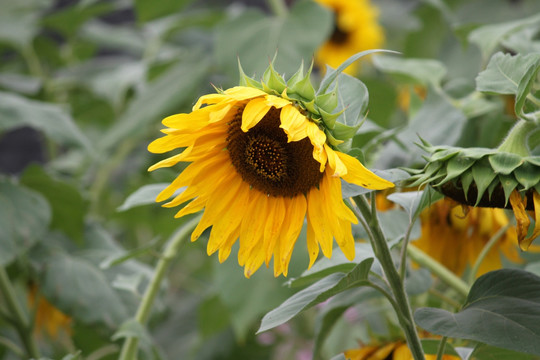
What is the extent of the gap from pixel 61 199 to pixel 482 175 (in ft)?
2.08

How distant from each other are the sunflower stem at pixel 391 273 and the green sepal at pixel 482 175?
64mm

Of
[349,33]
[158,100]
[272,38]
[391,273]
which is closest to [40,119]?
[158,100]

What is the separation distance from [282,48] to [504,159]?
58cm

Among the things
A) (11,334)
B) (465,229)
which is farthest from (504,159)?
(11,334)

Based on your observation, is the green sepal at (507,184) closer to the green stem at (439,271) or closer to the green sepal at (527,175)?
the green sepal at (527,175)

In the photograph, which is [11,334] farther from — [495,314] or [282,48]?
[495,314]

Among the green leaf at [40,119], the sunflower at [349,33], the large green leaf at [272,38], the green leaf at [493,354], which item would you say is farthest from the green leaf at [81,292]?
the sunflower at [349,33]

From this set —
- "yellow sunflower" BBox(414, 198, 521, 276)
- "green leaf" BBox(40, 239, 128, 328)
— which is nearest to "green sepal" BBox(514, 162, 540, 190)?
"yellow sunflower" BBox(414, 198, 521, 276)

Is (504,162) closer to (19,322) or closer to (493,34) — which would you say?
(493,34)

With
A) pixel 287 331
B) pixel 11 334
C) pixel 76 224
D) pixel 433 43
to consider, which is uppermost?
pixel 433 43

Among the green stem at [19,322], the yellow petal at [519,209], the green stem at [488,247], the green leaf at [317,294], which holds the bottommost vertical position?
the green stem at [19,322]

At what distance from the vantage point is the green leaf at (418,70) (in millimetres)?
698

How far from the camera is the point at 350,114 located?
45 centimetres

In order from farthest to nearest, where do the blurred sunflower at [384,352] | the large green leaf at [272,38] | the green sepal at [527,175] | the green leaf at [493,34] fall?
1. the large green leaf at [272,38]
2. the green leaf at [493,34]
3. the blurred sunflower at [384,352]
4. the green sepal at [527,175]
